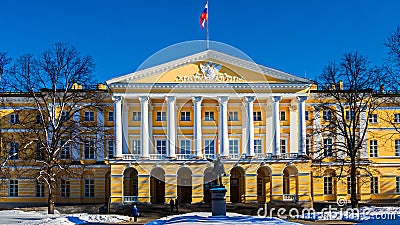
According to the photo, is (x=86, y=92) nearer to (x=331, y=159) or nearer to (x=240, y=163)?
(x=240, y=163)

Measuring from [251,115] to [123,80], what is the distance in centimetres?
1081

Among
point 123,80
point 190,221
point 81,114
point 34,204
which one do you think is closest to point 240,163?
point 123,80

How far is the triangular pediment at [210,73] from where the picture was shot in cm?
4431

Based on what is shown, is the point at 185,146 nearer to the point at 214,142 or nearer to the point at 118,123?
the point at 214,142

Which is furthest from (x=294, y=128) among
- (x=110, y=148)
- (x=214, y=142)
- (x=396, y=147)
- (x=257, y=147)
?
(x=110, y=148)

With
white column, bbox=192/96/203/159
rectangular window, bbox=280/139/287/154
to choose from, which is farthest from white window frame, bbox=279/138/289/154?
white column, bbox=192/96/203/159

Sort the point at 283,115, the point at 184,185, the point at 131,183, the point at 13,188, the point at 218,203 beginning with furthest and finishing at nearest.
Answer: the point at 283,115
the point at 13,188
the point at 131,183
the point at 184,185
the point at 218,203

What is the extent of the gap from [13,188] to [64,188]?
431 centimetres

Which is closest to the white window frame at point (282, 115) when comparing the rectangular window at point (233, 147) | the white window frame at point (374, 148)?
the rectangular window at point (233, 147)

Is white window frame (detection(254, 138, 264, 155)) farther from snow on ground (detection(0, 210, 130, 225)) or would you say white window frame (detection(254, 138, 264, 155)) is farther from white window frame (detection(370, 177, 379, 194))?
snow on ground (detection(0, 210, 130, 225))

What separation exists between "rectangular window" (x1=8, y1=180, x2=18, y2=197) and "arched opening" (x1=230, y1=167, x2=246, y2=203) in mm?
18319

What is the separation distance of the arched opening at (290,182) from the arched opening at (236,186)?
3.62 meters

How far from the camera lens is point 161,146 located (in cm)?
4719

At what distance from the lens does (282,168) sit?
145 ft
